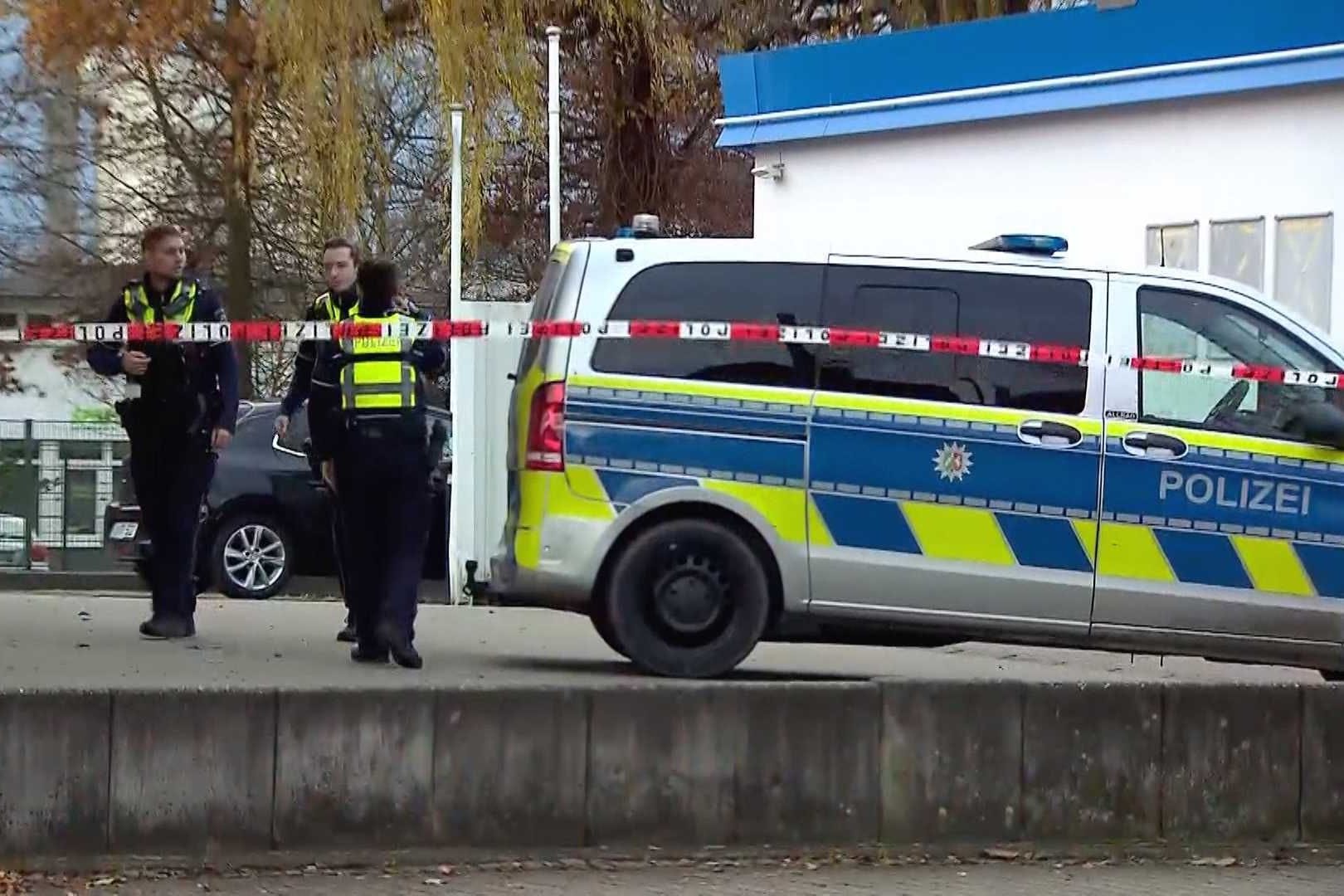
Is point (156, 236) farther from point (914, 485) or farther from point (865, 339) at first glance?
point (914, 485)

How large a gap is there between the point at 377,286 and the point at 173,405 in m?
1.35

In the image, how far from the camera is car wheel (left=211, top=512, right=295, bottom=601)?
52.5ft

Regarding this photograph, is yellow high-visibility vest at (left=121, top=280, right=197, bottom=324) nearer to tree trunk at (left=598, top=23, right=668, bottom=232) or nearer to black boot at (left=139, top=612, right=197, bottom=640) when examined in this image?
black boot at (left=139, top=612, right=197, bottom=640)

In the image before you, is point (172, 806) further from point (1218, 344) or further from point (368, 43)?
point (368, 43)

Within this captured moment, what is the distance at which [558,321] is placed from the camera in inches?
359

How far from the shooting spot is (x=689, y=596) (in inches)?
358

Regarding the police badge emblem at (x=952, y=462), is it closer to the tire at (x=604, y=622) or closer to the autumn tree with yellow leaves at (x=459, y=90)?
the tire at (x=604, y=622)

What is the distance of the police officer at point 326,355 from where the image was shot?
31.0ft

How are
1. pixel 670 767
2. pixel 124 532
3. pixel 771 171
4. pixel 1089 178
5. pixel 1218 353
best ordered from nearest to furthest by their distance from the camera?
pixel 670 767
pixel 1218 353
pixel 1089 178
pixel 124 532
pixel 771 171

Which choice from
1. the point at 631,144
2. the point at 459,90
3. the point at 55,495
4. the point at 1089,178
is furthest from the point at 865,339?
the point at 631,144

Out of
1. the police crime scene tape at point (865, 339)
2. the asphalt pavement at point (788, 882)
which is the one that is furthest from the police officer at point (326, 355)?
the asphalt pavement at point (788, 882)

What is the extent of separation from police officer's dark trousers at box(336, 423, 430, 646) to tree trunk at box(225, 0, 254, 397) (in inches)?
506

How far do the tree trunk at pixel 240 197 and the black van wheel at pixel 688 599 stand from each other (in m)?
13.6

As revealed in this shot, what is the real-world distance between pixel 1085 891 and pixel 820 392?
2516 millimetres
